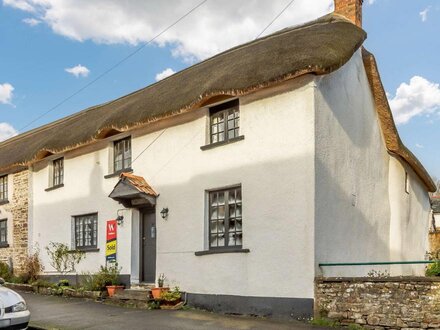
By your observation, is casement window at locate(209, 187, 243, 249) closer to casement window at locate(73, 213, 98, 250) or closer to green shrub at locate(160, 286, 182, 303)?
green shrub at locate(160, 286, 182, 303)

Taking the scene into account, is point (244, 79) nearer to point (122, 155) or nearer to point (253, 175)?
point (253, 175)

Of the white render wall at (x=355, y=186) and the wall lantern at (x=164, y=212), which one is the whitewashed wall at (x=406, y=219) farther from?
the wall lantern at (x=164, y=212)

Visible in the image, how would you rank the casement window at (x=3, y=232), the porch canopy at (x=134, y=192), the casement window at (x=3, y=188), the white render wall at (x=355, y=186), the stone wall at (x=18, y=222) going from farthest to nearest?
the casement window at (x=3, y=188)
the casement window at (x=3, y=232)
the stone wall at (x=18, y=222)
the porch canopy at (x=134, y=192)
the white render wall at (x=355, y=186)

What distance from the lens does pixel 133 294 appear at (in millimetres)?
12859

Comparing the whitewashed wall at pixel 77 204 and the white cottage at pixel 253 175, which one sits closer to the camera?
the white cottage at pixel 253 175

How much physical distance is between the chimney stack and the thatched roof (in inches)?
22.9

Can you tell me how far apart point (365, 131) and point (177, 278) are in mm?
6459

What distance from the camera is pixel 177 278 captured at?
494 inches

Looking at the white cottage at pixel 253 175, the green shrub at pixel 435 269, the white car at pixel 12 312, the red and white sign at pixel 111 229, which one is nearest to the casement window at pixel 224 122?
the white cottage at pixel 253 175

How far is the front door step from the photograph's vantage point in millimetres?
12453

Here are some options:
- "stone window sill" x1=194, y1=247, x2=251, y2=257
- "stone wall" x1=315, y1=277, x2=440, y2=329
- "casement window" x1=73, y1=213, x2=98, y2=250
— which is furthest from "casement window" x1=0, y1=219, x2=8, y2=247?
"stone wall" x1=315, y1=277, x2=440, y2=329

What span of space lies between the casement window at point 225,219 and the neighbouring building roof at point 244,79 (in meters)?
2.34

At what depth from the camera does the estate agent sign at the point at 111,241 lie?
14531mm

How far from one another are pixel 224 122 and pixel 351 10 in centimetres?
523
